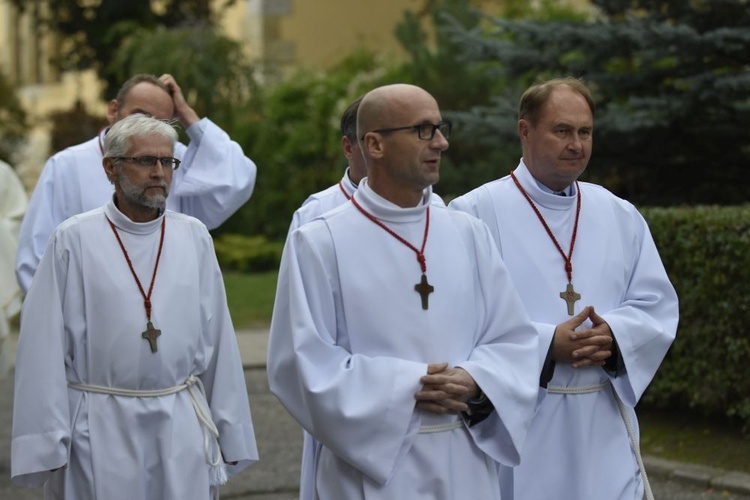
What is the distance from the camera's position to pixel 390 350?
4.47 metres

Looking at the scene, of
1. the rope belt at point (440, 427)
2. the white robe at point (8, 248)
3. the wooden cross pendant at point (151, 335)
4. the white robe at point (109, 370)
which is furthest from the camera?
the white robe at point (8, 248)

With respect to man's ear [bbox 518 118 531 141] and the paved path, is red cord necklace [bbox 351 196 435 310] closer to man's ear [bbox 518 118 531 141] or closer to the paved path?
man's ear [bbox 518 118 531 141]

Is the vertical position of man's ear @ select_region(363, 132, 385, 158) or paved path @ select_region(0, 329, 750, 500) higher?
man's ear @ select_region(363, 132, 385, 158)

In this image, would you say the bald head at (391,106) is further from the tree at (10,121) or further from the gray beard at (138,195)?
the tree at (10,121)

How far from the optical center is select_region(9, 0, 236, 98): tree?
23297 mm

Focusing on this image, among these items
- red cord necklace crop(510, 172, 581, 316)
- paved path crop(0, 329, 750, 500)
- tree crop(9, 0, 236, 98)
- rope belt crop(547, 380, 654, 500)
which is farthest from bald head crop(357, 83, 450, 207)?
tree crop(9, 0, 236, 98)

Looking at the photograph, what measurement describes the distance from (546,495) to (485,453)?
810 mm

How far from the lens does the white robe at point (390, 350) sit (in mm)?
4387

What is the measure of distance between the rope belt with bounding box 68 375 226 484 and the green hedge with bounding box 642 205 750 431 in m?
4.22

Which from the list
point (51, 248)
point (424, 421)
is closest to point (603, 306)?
point (424, 421)

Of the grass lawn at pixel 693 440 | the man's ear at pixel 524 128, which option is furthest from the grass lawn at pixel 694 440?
the man's ear at pixel 524 128

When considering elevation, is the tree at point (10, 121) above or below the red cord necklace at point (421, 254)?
below

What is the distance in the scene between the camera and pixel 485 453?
15.1 feet

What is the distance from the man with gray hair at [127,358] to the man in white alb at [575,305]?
44.7 inches
